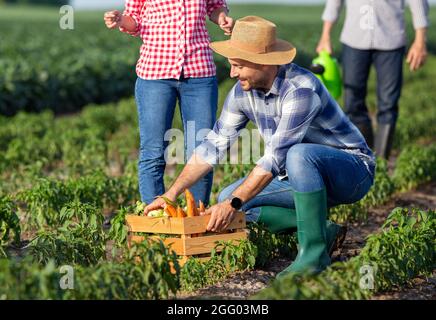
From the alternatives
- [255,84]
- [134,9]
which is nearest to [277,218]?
[255,84]

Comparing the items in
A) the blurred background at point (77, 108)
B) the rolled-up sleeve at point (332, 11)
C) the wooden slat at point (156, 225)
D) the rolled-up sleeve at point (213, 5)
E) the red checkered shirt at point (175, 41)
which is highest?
the rolled-up sleeve at point (213, 5)

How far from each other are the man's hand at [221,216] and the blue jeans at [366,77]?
3.39 meters

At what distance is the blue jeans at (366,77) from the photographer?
766 centimetres

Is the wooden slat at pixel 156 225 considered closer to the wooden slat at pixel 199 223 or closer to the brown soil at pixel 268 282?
the wooden slat at pixel 199 223

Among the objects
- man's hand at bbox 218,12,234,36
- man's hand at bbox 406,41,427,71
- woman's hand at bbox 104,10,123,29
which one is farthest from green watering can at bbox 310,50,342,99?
woman's hand at bbox 104,10,123,29

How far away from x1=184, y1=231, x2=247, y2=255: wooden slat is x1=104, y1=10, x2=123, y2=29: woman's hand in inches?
53.3

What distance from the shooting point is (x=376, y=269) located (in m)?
4.24

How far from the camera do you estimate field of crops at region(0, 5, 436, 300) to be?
12.6 feet

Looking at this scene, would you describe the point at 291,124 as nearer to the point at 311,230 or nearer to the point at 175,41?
the point at 311,230

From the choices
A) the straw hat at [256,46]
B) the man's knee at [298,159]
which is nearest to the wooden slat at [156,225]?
the man's knee at [298,159]

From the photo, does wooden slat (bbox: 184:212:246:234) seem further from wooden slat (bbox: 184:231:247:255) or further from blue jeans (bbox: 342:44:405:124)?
blue jeans (bbox: 342:44:405:124)

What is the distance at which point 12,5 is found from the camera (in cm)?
8231

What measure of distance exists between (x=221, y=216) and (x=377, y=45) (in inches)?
136
